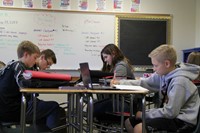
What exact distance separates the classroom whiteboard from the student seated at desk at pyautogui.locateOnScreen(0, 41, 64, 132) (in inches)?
80.2

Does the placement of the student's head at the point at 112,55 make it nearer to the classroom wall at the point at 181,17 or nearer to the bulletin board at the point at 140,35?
the bulletin board at the point at 140,35

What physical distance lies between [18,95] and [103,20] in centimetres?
262

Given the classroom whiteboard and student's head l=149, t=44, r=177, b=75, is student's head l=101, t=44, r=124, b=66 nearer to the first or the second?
student's head l=149, t=44, r=177, b=75

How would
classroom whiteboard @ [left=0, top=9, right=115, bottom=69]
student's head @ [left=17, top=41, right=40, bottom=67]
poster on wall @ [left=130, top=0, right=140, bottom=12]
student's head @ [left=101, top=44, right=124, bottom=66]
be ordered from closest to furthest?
student's head @ [left=17, top=41, right=40, bottom=67] < student's head @ [left=101, top=44, right=124, bottom=66] < classroom whiteboard @ [left=0, top=9, right=115, bottom=69] < poster on wall @ [left=130, top=0, right=140, bottom=12]

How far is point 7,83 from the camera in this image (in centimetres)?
242

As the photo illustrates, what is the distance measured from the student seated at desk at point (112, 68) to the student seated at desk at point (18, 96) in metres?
0.39

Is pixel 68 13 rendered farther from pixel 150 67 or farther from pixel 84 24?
pixel 150 67

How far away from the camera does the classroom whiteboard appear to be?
4570 millimetres

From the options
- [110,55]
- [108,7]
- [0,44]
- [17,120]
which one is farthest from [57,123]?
[108,7]

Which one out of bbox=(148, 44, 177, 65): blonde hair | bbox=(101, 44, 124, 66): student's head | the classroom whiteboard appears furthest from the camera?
the classroom whiteboard

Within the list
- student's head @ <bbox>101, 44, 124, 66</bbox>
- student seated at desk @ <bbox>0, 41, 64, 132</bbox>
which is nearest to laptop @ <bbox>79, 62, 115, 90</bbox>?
student seated at desk @ <bbox>0, 41, 64, 132</bbox>

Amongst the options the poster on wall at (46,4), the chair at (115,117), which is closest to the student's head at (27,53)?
the chair at (115,117)

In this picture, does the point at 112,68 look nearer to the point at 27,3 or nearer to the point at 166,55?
the point at 166,55

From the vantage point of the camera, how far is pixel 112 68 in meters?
3.20
